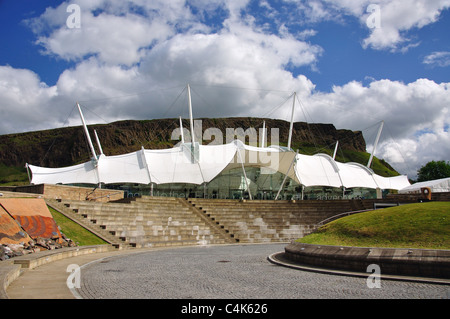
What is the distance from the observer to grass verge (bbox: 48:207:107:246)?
58.1 feet

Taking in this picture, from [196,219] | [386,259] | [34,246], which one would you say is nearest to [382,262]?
[386,259]

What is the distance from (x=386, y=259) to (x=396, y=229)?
6.47ft

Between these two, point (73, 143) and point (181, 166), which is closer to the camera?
point (181, 166)

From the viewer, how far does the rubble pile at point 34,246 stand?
11836mm

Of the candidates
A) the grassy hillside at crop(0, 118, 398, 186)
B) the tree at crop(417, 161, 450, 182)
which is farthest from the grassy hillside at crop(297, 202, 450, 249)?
the grassy hillside at crop(0, 118, 398, 186)

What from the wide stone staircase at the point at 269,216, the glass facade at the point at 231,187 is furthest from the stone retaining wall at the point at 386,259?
the glass facade at the point at 231,187

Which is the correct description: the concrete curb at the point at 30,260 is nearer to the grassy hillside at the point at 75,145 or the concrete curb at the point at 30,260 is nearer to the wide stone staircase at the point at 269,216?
the wide stone staircase at the point at 269,216

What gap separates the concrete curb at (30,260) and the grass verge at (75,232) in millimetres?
867

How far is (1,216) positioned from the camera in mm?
13398

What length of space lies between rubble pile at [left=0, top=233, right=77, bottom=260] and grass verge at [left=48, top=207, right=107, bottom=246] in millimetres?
969

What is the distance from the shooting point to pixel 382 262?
9523 mm

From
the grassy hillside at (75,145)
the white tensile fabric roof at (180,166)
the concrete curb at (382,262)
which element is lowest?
the concrete curb at (382,262)

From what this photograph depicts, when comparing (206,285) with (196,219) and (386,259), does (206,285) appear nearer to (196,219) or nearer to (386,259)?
(386,259)
